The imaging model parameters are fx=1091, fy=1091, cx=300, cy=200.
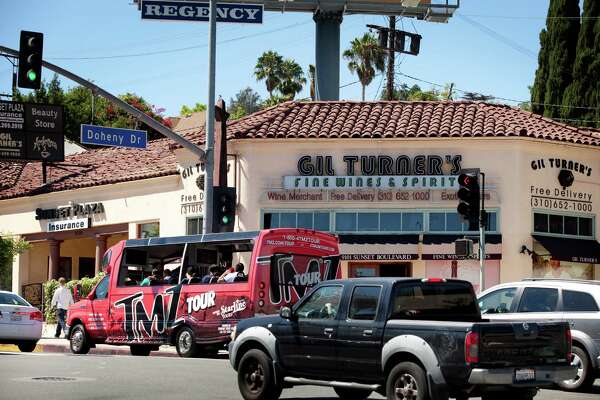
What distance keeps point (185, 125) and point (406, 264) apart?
48.8m

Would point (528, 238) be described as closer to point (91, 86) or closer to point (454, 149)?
point (454, 149)

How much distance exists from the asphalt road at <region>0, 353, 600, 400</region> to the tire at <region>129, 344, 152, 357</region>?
520 cm

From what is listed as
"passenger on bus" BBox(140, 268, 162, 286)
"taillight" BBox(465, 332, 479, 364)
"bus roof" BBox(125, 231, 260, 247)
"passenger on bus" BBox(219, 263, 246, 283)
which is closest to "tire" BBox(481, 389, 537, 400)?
"taillight" BBox(465, 332, 479, 364)

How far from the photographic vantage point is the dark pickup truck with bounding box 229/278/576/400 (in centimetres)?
1208

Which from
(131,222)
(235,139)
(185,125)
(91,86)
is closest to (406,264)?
(235,139)

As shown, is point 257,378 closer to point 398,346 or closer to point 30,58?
point 398,346

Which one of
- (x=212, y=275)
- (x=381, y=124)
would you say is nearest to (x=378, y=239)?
(x=381, y=124)

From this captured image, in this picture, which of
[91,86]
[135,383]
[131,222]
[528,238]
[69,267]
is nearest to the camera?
[135,383]

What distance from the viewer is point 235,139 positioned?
1331 inches

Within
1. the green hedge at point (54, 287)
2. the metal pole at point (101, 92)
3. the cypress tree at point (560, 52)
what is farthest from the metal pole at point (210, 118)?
the cypress tree at point (560, 52)

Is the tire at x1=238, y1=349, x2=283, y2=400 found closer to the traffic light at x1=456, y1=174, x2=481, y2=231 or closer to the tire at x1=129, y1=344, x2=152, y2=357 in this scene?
the traffic light at x1=456, y1=174, x2=481, y2=231

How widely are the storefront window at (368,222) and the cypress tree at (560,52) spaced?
26992 mm

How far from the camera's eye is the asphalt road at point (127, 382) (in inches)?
579

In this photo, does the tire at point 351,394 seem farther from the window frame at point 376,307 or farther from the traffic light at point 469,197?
the traffic light at point 469,197
